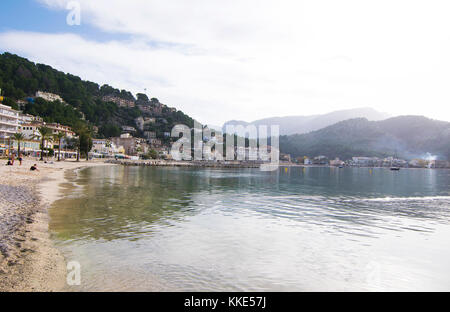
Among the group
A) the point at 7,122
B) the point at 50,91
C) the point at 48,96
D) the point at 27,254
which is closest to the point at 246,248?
the point at 27,254

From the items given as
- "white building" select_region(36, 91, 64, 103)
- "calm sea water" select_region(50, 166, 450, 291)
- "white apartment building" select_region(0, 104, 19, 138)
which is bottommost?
"calm sea water" select_region(50, 166, 450, 291)

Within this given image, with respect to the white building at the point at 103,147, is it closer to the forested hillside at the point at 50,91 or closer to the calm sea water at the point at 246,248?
the forested hillside at the point at 50,91

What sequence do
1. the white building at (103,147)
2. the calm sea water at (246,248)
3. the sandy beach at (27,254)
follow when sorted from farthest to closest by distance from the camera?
the white building at (103,147) → the calm sea water at (246,248) → the sandy beach at (27,254)

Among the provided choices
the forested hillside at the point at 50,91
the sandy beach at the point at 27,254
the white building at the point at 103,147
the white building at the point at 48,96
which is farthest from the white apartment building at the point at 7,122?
the sandy beach at the point at 27,254

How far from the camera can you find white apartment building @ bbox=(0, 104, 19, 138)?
83562 mm

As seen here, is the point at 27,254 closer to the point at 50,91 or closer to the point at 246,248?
the point at 246,248

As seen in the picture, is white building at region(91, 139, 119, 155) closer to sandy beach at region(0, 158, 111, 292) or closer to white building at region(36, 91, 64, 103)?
white building at region(36, 91, 64, 103)

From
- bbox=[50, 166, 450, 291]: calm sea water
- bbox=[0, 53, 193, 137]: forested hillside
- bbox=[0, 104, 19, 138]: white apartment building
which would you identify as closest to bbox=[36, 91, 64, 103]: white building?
bbox=[0, 53, 193, 137]: forested hillside

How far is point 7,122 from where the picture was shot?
85.8m

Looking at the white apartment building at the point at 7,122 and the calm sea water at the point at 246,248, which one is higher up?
the white apartment building at the point at 7,122

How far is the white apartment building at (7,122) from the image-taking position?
83.6 metres

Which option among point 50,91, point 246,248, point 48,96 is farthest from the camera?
point 50,91
